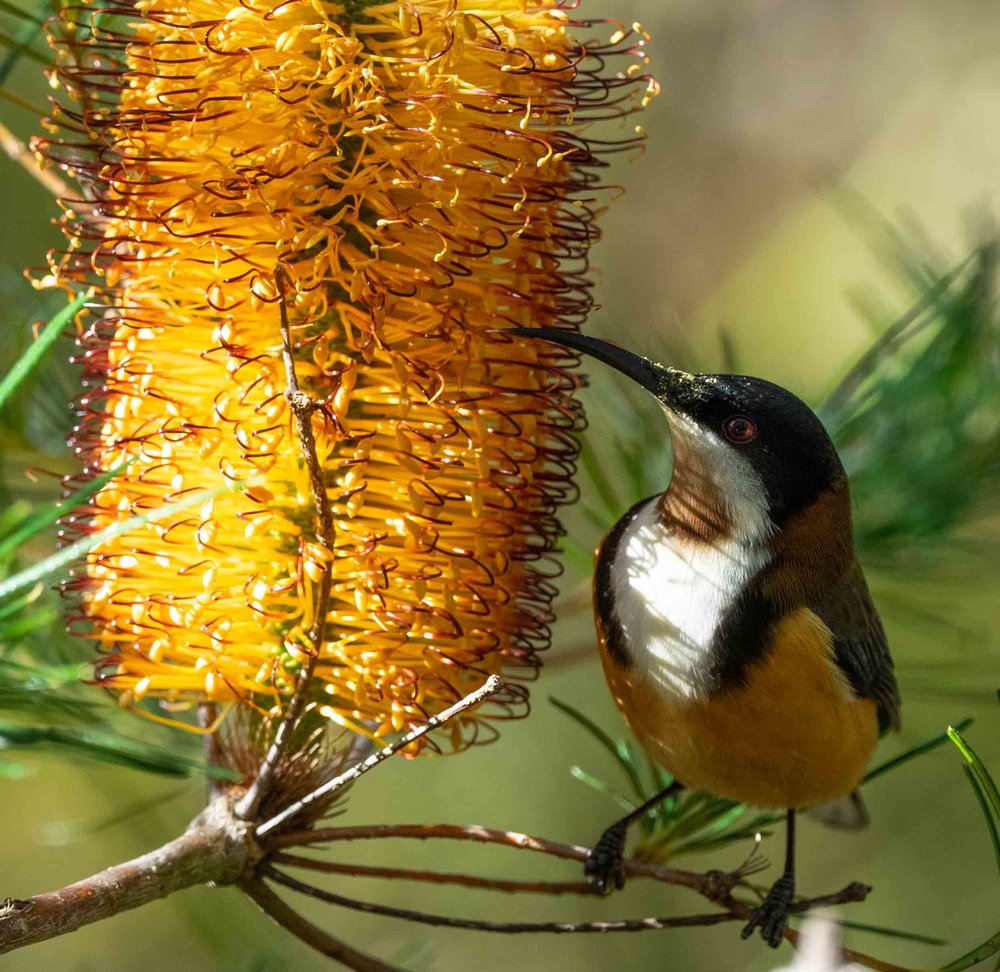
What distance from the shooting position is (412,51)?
1.47 meters

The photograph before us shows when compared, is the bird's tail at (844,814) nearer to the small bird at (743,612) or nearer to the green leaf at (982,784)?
the small bird at (743,612)

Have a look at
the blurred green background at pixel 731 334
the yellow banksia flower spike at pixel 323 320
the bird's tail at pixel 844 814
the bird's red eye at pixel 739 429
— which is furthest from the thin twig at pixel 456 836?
the blurred green background at pixel 731 334

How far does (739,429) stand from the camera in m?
1.85

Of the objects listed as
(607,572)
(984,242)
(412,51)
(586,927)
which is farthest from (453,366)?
(984,242)

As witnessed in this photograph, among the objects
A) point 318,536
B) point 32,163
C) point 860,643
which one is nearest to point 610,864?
point 860,643

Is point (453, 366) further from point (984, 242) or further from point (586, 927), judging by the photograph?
point (984, 242)

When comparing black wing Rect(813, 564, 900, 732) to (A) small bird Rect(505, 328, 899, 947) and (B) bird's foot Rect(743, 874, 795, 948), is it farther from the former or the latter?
(B) bird's foot Rect(743, 874, 795, 948)

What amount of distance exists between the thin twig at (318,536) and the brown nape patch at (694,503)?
2.03 feet

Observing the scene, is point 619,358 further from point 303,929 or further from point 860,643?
point 303,929

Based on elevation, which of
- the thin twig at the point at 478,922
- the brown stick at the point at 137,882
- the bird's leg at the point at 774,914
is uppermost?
the brown stick at the point at 137,882

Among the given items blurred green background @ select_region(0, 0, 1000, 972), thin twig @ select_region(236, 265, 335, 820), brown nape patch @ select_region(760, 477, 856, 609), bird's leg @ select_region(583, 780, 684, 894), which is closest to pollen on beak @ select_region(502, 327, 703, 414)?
brown nape patch @ select_region(760, 477, 856, 609)

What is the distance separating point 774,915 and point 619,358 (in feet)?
2.68

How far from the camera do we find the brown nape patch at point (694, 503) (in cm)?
190

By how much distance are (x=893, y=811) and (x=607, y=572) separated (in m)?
2.38
